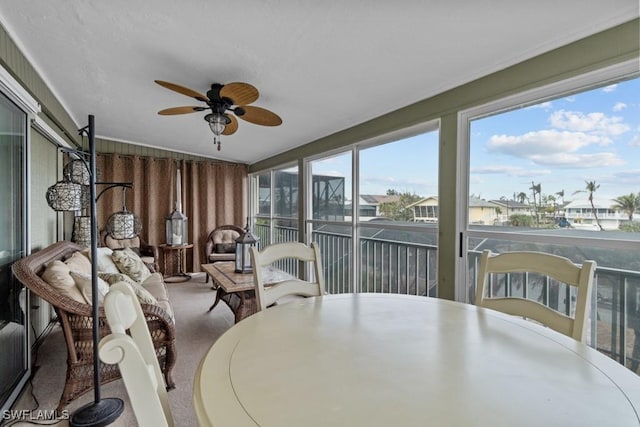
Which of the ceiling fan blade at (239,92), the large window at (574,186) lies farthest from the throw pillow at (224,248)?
the large window at (574,186)

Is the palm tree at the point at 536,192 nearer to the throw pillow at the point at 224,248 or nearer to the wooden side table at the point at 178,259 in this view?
the throw pillow at the point at 224,248

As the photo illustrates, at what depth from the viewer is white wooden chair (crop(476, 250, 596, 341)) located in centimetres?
122

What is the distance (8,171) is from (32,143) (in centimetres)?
72

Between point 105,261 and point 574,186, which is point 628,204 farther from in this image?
point 105,261

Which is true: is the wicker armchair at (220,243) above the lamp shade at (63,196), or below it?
below

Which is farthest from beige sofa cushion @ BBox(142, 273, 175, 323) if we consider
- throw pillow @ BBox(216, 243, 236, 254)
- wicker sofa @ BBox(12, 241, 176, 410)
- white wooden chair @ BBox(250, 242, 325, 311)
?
throw pillow @ BBox(216, 243, 236, 254)

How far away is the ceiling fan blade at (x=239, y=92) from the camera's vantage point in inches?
77.3

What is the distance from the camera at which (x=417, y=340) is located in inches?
41.2

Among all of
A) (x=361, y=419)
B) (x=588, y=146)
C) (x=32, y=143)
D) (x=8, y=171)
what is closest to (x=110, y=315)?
(x=361, y=419)

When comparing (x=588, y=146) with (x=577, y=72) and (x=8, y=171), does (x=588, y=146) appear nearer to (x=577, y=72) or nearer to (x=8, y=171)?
(x=577, y=72)

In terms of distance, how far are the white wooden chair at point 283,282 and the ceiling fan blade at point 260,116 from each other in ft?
3.66

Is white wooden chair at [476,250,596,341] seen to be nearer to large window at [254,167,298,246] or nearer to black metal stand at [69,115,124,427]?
black metal stand at [69,115,124,427]

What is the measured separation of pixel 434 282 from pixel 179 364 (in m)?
2.28

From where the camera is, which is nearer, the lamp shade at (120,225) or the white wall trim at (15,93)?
the white wall trim at (15,93)
